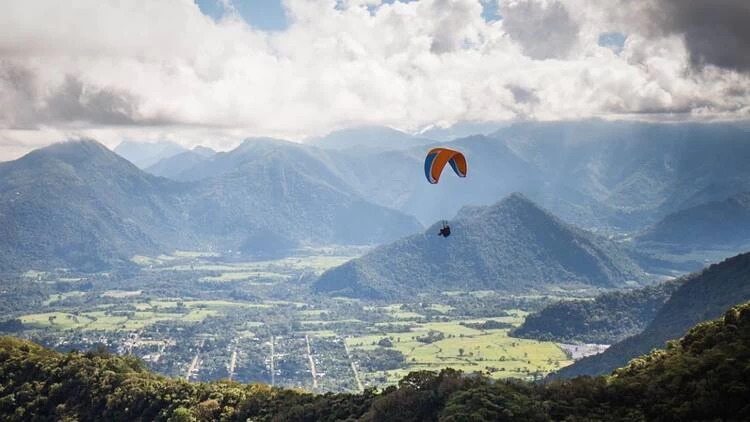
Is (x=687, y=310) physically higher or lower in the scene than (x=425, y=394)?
lower

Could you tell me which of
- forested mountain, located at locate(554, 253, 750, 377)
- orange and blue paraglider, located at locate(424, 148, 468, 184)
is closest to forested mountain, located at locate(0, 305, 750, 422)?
orange and blue paraglider, located at locate(424, 148, 468, 184)

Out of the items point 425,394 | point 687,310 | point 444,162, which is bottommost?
point 687,310

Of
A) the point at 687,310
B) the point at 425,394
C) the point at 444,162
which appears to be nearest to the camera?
the point at 425,394

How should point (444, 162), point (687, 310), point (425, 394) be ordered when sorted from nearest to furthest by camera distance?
point (425, 394) < point (444, 162) < point (687, 310)

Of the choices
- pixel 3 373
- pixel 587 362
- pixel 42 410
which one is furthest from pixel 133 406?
pixel 587 362

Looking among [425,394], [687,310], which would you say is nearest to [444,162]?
[425,394]

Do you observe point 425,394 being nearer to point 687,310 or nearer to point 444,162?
point 444,162

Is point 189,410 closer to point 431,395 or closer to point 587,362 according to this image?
point 431,395

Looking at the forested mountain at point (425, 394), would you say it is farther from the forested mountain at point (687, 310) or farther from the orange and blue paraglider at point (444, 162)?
A: the forested mountain at point (687, 310)
